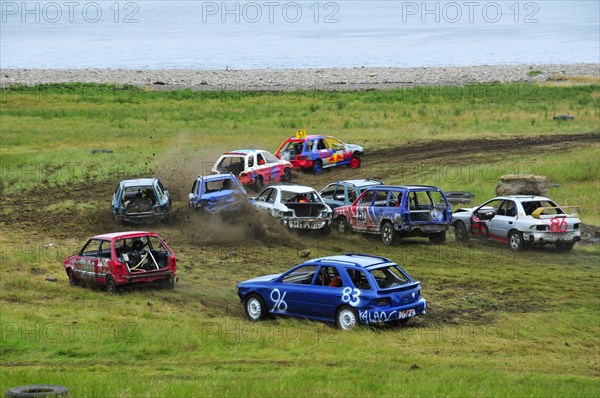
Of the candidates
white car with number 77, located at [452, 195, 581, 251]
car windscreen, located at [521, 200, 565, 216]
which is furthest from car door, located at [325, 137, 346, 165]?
car windscreen, located at [521, 200, 565, 216]

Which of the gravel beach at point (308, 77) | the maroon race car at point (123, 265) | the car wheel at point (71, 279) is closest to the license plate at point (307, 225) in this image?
the maroon race car at point (123, 265)

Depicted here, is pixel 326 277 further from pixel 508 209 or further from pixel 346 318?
pixel 508 209

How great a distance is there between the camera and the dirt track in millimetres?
28203

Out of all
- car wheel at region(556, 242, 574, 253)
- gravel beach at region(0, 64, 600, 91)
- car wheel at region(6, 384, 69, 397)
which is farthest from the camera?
gravel beach at region(0, 64, 600, 91)

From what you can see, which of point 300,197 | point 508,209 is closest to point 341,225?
point 300,197

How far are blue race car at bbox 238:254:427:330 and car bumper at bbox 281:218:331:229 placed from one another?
8.07m

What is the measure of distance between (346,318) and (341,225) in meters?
10.8

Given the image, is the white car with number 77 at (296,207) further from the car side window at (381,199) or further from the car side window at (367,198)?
the car side window at (381,199)

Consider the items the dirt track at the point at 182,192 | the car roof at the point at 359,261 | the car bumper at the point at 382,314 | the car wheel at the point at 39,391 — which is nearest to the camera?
the car wheel at the point at 39,391

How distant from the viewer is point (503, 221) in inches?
997

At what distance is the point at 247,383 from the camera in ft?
40.7

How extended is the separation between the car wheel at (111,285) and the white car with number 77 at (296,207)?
740cm

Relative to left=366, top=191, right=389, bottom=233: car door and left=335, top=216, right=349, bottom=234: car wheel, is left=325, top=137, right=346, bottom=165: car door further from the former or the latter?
left=366, top=191, right=389, bottom=233: car door

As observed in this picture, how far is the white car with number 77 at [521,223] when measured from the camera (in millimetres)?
24375
